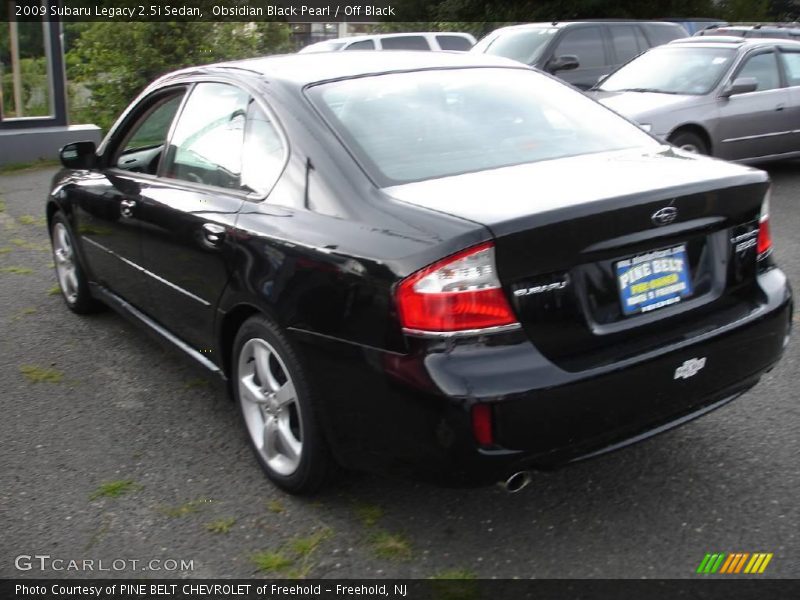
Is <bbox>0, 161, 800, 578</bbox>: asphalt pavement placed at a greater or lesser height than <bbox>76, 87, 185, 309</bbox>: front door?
lesser

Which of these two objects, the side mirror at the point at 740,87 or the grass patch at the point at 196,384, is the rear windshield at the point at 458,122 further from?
the side mirror at the point at 740,87

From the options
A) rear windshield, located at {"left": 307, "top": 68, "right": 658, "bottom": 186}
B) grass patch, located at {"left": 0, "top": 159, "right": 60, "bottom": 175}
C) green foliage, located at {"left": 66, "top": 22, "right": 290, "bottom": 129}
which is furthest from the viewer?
green foliage, located at {"left": 66, "top": 22, "right": 290, "bottom": 129}

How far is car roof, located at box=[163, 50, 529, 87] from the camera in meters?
3.76

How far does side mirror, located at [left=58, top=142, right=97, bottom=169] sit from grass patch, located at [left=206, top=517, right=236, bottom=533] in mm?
2679

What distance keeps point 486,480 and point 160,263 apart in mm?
2118

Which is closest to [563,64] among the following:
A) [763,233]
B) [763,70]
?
[763,70]

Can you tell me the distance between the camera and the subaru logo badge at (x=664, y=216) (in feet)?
9.64

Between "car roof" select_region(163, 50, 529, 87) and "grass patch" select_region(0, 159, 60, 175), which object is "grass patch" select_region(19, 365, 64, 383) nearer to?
"car roof" select_region(163, 50, 529, 87)

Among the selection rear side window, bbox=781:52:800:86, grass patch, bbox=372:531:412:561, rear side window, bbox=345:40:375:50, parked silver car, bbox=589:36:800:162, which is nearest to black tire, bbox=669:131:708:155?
parked silver car, bbox=589:36:800:162

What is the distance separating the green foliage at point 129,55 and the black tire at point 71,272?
35.3 ft

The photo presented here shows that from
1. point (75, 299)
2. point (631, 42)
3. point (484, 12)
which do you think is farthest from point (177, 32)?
point (484, 12)

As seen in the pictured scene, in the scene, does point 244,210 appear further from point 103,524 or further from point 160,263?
point 103,524

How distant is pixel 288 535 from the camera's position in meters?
3.21

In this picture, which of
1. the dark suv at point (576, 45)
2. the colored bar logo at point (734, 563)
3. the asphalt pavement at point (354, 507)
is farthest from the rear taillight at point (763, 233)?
the dark suv at point (576, 45)
